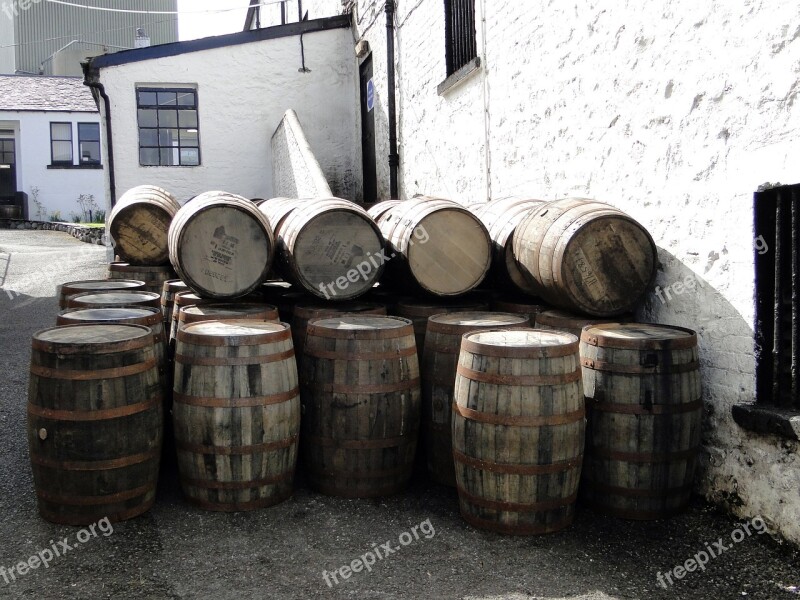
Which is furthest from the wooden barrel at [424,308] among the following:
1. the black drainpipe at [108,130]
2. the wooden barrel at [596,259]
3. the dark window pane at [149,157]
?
the dark window pane at [149,157]

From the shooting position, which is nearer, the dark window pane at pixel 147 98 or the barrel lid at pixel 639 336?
the barrel lid at pixel 639 336

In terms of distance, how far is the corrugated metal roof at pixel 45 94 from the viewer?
88.7ft

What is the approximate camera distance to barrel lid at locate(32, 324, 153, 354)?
3.68 meters

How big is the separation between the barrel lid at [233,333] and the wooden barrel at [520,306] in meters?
1.53

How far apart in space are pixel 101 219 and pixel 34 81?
714cm

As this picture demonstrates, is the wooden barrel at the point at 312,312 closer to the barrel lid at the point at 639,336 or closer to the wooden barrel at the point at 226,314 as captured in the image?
the wooden barrel at the point at 226,314

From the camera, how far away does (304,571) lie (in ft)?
11.3

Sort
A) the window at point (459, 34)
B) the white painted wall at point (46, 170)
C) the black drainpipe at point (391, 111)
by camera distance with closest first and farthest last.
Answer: the window at point (459, 34) < the black drainpipe at point (391, 111) < the white painted wall at point (46, 170)

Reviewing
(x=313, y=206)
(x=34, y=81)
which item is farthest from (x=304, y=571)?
(x=34, y=81)

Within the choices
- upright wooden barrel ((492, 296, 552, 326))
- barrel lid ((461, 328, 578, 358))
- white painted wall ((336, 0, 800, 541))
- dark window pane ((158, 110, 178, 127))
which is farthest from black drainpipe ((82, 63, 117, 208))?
barrel lid ((461, 328, 578, 358))

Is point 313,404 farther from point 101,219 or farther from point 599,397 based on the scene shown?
point 101,219

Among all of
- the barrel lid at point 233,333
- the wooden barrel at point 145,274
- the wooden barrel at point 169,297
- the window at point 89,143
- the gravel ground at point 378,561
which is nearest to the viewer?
the gravel ground at point 378,561

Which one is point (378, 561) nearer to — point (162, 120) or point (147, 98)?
point (147, 98)

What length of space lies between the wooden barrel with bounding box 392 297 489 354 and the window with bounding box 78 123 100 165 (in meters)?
25.5
